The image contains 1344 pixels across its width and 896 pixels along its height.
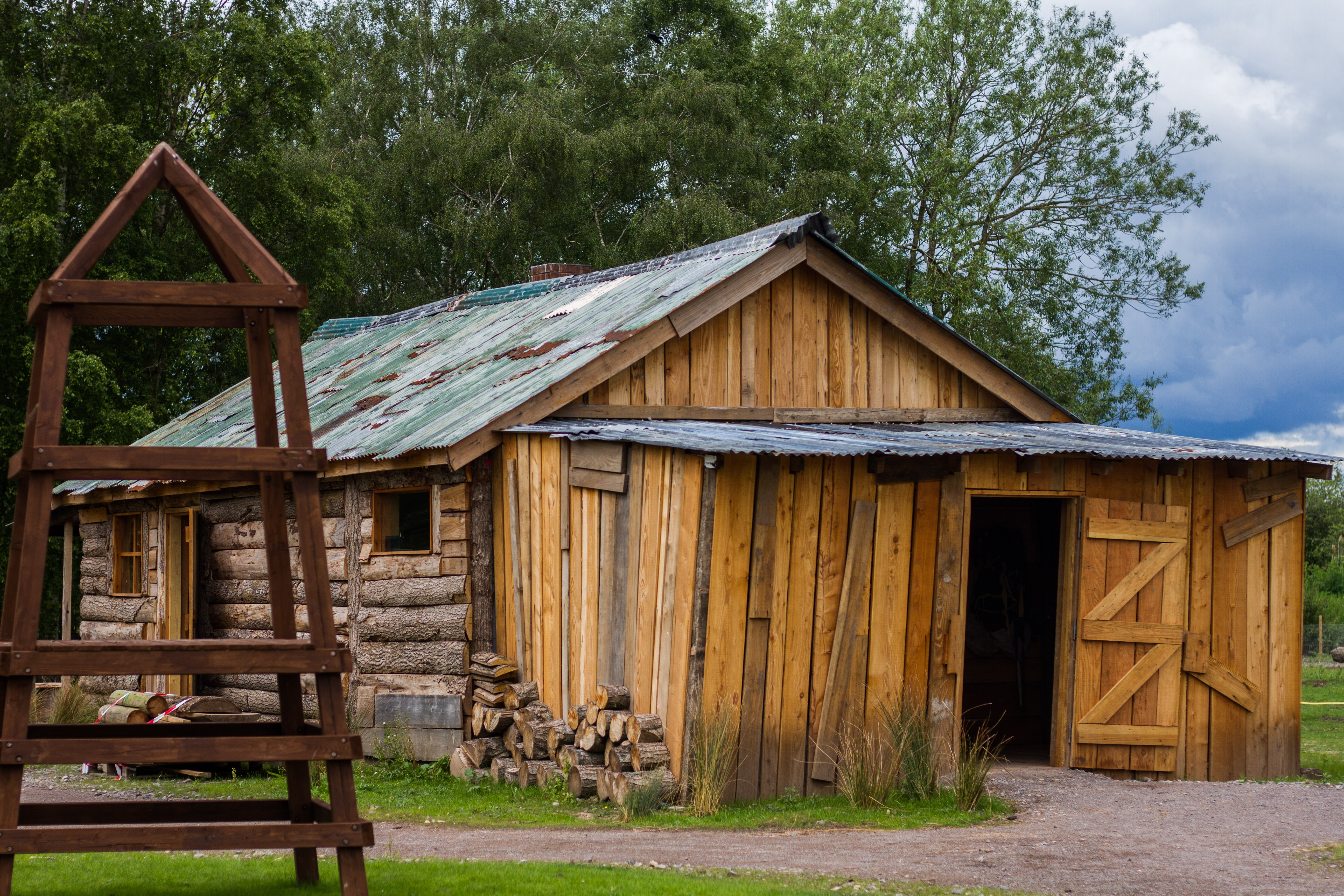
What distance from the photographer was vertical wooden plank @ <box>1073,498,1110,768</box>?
10.5 m

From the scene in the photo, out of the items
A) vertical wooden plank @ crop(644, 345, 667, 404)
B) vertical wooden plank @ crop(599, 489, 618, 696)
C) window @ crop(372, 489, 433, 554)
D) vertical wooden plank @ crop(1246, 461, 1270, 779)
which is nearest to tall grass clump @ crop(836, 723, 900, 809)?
vertical wooden plank @ crop(599, 489, 618, 696)

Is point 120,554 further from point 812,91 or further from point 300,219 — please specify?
point 812,91

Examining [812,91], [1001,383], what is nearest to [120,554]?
[1001,383]

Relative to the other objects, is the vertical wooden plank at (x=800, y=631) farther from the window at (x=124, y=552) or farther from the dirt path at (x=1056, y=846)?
the window at (x=124, y=552)

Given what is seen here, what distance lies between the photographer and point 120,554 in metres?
16.6

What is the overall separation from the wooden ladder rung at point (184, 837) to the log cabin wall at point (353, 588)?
434cm

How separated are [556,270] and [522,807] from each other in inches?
371

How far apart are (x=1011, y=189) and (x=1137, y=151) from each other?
9.27 ft

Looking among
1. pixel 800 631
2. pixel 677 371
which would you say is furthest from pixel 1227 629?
pixel 677 371

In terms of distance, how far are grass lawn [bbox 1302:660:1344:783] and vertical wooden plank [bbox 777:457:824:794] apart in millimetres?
4847

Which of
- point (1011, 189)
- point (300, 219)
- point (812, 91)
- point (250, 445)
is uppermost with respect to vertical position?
point (812, 91)

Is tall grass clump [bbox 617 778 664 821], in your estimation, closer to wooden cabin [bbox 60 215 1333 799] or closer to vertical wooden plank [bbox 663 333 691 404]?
wooden cabin [bbox 60 215 1333 799]

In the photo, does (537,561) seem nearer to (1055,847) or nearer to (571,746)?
(571,746)

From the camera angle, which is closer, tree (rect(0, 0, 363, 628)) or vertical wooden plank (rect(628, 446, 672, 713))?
vertical wooden plank (rect(628, 446, 672, 713))
